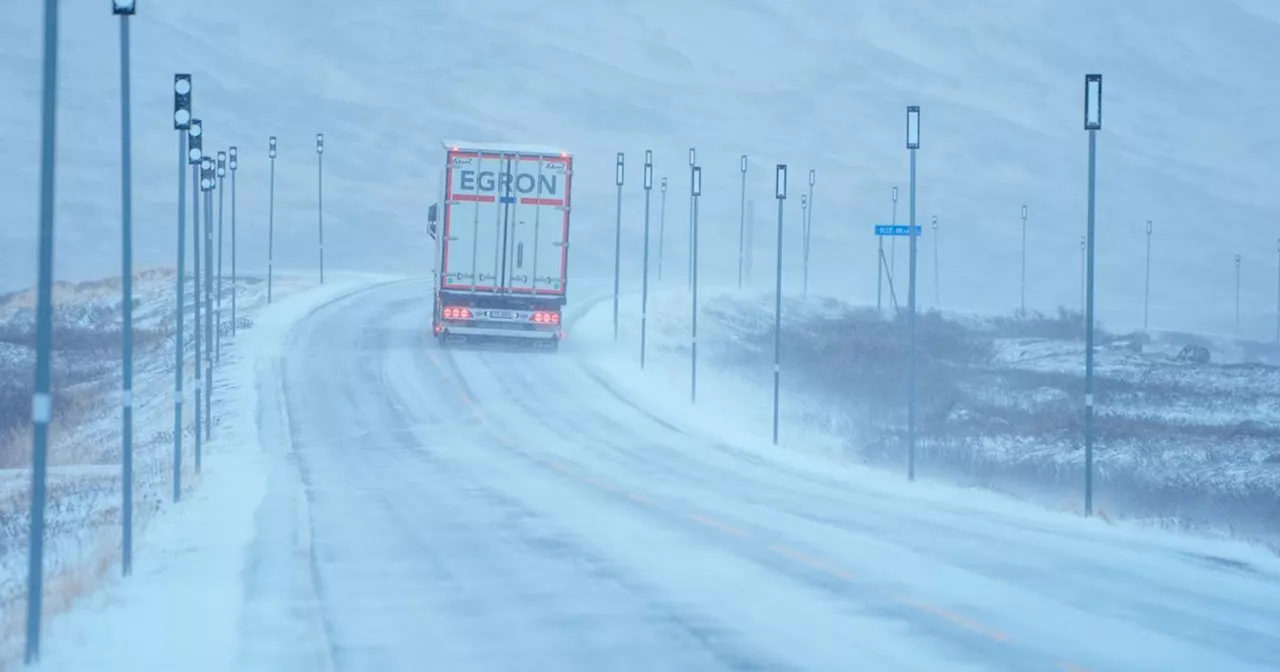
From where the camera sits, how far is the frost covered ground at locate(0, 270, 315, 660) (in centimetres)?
1495

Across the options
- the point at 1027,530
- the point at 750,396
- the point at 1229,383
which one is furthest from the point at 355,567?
the point at 1229,383

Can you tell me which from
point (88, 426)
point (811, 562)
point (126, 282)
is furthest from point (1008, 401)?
point (126, 282)

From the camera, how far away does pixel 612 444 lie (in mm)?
27500

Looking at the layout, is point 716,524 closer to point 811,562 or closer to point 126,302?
point 811,562

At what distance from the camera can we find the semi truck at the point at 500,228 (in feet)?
124

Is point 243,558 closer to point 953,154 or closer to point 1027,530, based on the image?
point 1027,530

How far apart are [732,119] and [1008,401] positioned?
10489cm

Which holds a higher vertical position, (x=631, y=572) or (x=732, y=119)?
(x=732, y=119)

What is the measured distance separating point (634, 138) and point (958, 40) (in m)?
47.5

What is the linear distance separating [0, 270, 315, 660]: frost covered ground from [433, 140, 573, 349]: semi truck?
6.80 meters

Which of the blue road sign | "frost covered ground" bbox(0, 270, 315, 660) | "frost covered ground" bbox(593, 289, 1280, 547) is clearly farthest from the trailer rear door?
the blue road sign

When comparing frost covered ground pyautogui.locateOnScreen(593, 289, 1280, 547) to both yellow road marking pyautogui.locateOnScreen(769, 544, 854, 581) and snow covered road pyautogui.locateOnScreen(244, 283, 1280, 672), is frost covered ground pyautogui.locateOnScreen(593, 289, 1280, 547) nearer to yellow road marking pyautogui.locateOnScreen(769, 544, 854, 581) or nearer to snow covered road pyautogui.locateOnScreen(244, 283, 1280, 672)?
snow covered road pyautogui.locateOnScreen(244, 283, 1280, 672)

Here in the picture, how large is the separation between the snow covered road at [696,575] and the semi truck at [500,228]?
41.6ft

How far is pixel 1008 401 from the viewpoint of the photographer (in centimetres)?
4319
